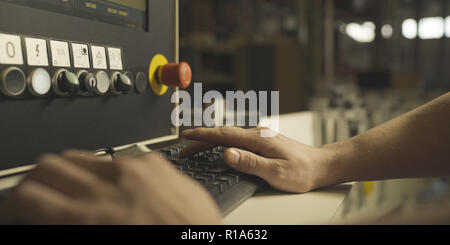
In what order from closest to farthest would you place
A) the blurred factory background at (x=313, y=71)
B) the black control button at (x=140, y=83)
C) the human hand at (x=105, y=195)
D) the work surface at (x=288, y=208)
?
the human hand at (x=105, y=195), the work surface at (x=288, y=208), the black control button at (x=140, y=83), the blurred factory background at (x=313, y=71)

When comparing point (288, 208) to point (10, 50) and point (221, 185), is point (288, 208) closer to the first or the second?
point (221, 185)

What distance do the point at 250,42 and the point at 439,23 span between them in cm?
560

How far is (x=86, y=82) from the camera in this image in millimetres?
615

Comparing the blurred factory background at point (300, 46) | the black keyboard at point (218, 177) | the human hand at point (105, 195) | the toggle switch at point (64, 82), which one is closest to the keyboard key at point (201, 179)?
the black keyboard at point (218, 177)

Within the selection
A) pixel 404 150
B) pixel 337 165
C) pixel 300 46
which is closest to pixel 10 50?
pixel 337 165

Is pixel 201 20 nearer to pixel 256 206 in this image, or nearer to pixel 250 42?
pixel 250 42

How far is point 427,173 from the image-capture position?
0.64 meters

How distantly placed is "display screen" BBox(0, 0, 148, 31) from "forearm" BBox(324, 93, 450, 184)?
0.45 metres

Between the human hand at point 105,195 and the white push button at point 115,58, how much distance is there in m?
0.37

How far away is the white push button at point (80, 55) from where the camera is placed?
61cm

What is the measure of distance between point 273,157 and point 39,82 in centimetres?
36

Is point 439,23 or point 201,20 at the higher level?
point 439,23

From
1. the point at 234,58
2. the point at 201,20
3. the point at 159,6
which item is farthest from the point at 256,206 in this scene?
the point at 201,20

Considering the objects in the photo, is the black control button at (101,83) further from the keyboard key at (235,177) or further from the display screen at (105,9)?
the keyboard key at (235,177)
